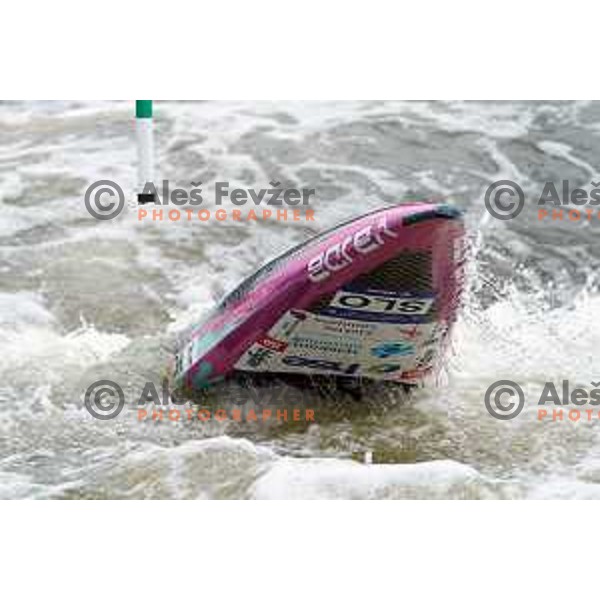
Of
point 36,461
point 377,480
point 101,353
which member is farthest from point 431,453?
point 101,353

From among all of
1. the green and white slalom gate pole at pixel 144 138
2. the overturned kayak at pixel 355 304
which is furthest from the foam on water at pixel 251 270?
the green and white slalom gate pole at pixel 144 138

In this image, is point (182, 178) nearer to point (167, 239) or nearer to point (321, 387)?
point (167, 239)

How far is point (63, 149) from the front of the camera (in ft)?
18.6

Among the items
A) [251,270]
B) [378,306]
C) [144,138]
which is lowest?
[251,270]

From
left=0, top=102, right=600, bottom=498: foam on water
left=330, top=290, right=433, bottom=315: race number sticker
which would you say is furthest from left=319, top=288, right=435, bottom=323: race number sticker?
left=0, top=102, right=600, bottom=498: foam on water

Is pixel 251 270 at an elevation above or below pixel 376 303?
below

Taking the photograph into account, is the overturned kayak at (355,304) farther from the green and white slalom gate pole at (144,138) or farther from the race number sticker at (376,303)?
the green and white slalom gate pole at (144,138)

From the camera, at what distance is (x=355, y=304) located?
2482 mm

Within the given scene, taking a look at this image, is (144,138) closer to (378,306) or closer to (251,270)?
(251,270)

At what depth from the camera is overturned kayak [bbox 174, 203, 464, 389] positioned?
2.42 m

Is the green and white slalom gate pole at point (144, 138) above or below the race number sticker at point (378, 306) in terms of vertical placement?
above

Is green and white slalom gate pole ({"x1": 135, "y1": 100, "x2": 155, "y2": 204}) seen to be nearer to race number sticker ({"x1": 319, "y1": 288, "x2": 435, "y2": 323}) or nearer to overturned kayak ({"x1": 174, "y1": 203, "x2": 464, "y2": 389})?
overturned kayak ({"x1": 174, "y1": 203, "x2": 464, "y2": 389})

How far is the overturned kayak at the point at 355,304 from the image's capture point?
2.42 meters

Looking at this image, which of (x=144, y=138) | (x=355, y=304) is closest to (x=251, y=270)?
(x=144, y=138)
